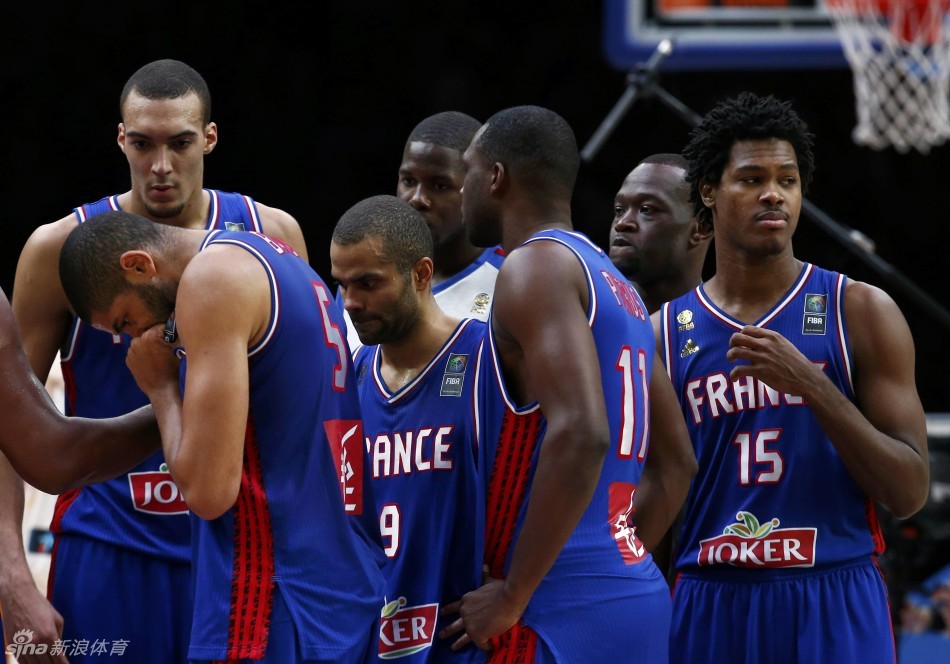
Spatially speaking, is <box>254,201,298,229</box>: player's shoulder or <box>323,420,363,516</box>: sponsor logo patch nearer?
<box>323,420,363,516</box>: sponsor logo patch

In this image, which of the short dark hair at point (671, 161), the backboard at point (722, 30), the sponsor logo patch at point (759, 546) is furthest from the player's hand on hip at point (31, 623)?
the backboard at point (722, 30)

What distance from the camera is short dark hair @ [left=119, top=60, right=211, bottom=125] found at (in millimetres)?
3941

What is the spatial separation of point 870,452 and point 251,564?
1726mm

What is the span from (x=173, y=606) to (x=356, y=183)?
5712 mm

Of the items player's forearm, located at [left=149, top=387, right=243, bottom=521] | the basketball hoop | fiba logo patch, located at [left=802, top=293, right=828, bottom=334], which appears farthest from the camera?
the basketball hoop

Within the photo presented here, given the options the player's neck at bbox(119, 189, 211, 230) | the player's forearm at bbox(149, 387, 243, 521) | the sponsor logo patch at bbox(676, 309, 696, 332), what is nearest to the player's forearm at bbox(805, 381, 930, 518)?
the sponsor logo patch at bbox(676, 309, 696, 332)

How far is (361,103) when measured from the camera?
9078 millimetres

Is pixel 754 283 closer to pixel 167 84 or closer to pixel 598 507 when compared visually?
pixel 598 507

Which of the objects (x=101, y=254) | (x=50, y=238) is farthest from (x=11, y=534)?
(x=101, y=254)

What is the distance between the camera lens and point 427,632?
10.7ft

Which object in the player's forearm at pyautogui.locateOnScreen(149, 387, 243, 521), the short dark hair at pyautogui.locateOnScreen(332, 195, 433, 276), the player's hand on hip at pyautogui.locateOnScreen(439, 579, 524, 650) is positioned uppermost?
the short dark hair at pyautogui.locateOnScreen(332, 195, 433, 276)

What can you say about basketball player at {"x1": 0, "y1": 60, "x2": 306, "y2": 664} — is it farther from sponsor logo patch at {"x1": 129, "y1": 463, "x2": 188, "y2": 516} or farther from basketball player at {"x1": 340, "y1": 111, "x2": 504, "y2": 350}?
basketball player at {"x1": 340, "y1": 111, "x2": 504, "y2": 350}

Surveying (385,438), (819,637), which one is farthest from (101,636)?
(819,637)

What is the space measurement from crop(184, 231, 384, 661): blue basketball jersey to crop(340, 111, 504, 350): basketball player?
147cm
